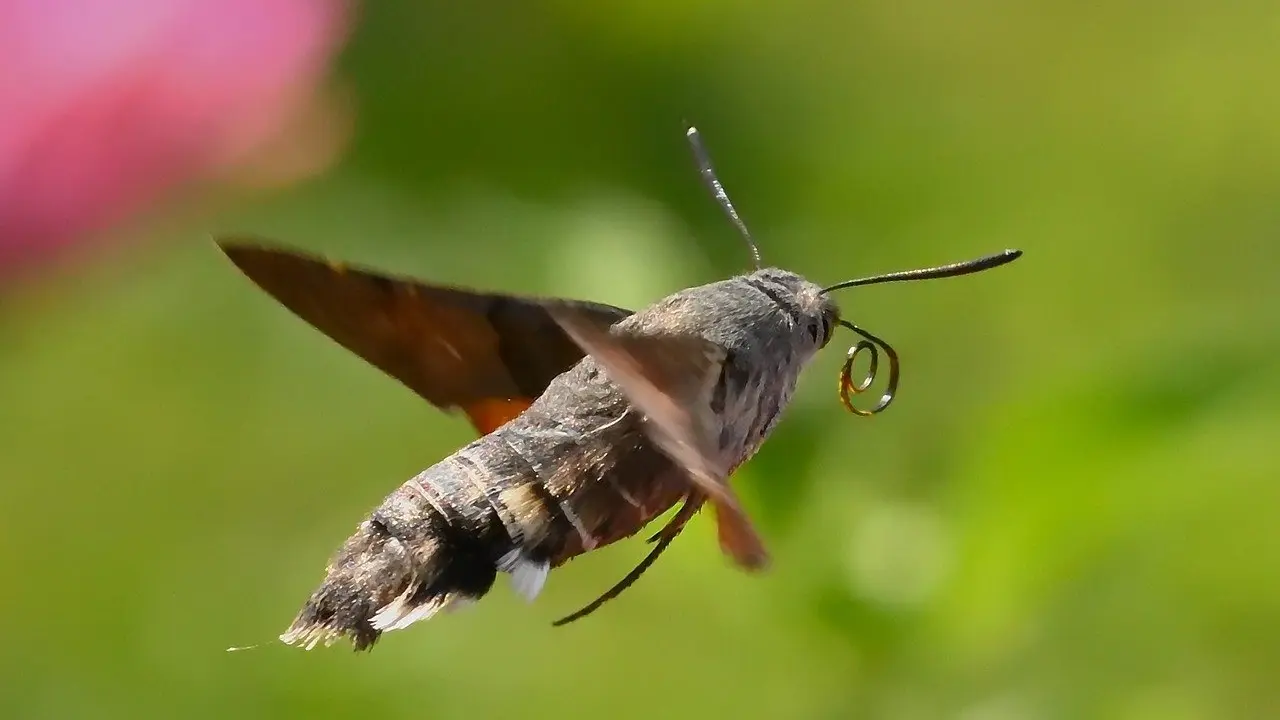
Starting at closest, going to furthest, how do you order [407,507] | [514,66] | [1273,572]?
[407,507], [1273,572], [514,66]

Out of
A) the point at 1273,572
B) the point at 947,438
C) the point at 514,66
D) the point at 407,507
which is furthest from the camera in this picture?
the point at 514,66

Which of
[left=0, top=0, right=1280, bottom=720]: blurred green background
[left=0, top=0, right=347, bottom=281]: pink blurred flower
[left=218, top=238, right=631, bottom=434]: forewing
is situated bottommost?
[left=0, top=0, right=1280, bottom=720]: blurred green background

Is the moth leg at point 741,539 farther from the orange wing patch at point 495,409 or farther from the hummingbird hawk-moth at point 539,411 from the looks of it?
the orange wing patch at point 495,409

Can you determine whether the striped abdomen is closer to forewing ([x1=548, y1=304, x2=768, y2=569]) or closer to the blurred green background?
forewing ([x1=548, y1=304, x2=768, y2=569])

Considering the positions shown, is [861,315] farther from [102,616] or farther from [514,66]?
[102,616]

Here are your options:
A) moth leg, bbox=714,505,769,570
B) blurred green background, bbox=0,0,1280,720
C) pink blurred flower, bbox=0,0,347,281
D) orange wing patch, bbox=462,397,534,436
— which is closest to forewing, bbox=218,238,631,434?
orange wing patch, bbox=462,397,534,436

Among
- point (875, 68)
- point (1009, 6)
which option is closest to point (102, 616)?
point (875, 68)

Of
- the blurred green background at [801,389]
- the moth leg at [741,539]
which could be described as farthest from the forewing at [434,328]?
the blurred green background at [801,389]

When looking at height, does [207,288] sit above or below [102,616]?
above
